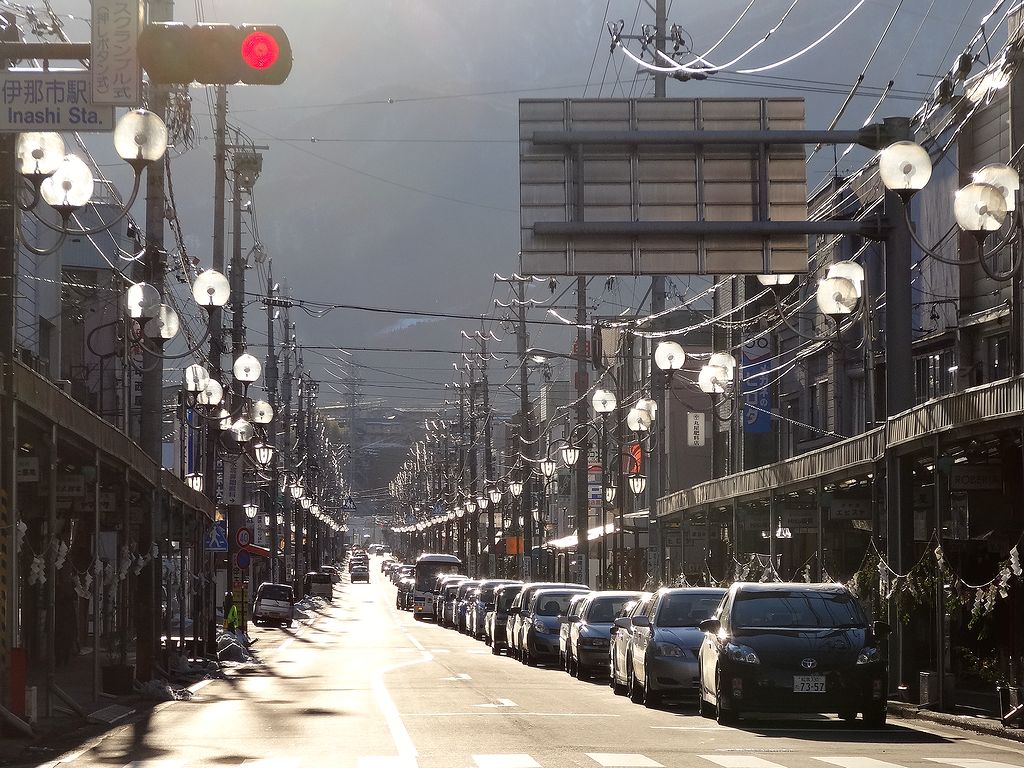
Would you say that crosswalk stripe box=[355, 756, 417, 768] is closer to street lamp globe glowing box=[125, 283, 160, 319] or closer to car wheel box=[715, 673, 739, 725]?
car wheel box=[715, 673, 739, 725]

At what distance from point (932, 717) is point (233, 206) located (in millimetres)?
35629

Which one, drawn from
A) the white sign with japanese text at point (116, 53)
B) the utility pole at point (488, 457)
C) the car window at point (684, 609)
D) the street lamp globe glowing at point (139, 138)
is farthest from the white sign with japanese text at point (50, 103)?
the utility pole at point (488, 457)

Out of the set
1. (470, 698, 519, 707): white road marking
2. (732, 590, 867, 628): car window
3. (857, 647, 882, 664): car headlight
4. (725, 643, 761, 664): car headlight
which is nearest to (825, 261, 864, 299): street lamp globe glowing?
(732, 590, 867, 628): car window

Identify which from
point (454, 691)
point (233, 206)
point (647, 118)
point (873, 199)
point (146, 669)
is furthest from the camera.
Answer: point (233, 206)

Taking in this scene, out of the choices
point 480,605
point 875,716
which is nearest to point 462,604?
point 480,605

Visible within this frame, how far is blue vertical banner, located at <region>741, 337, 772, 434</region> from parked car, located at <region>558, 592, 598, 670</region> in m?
16.1

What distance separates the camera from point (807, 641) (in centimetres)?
1938

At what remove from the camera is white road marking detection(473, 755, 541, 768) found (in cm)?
1447

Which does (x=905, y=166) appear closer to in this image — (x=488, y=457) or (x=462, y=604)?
(x=462, y=604)

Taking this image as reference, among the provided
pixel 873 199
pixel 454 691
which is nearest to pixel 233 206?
pixel 873 199

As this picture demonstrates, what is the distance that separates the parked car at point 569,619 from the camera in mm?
33875

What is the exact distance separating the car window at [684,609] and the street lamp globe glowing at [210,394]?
1220 centimetres

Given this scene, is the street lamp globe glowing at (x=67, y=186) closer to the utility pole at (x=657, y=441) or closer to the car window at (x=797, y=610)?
the car window at (x=797, y=610)

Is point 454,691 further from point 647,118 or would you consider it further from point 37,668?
point 37,668
